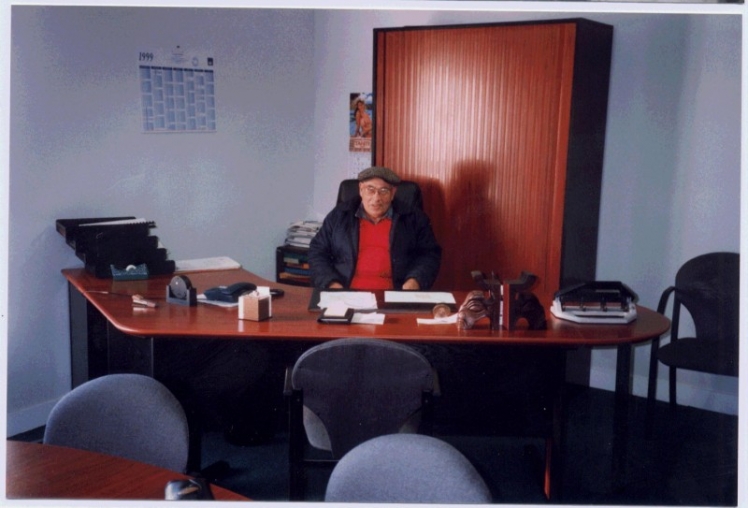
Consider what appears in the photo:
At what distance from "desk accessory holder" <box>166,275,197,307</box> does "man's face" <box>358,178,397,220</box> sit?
41.1 inches

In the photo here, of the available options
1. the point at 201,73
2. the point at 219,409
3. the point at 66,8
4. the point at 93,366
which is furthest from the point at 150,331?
the point at 201,73

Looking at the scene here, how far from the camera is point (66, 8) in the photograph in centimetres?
332

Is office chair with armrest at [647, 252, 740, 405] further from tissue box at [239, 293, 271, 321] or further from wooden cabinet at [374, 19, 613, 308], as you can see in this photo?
tissue box at [239, 293, 271, 321]

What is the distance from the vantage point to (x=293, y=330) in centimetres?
255

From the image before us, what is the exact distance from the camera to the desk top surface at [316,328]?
2.49 metres

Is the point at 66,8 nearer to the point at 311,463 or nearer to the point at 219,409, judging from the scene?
the point at 219,409

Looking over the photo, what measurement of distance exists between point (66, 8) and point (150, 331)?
1643 mm

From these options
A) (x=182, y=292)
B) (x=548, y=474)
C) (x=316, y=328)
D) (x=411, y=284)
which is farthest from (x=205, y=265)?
(x=548, y=474)

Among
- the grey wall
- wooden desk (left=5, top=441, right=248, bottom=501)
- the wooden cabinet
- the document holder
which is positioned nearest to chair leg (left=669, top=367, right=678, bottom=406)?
the grey wall

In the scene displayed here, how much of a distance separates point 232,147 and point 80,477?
2.95 m

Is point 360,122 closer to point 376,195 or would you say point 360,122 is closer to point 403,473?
point 376,195

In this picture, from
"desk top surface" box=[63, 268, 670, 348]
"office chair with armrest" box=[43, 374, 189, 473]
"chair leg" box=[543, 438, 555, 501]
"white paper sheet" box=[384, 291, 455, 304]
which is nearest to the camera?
"office chair with armrest" box=[43, 374, 189, 473]

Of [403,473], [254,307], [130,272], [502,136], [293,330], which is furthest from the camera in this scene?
[502,136]

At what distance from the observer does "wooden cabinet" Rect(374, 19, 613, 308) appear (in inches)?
144
